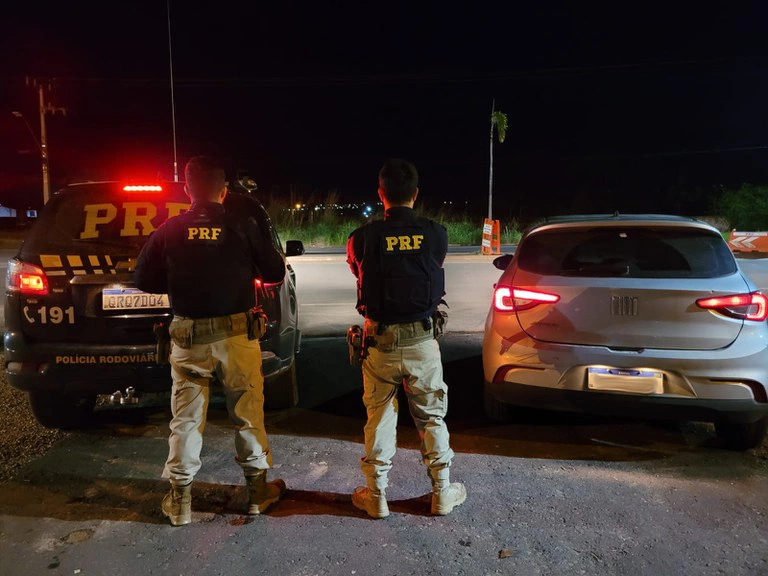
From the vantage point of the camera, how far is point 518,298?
3975 mm

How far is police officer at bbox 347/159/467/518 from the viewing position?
300 centimetres

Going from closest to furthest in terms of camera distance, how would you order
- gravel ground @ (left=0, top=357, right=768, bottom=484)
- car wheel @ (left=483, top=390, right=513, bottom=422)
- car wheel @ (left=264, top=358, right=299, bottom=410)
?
gravel ground @ (left=0, top=357, right=768, bottom=484), car wheel @ (left=483, top=390, right=513, bottom=422), car wheel @ (left=264, top=358, right=299, bottom=410)

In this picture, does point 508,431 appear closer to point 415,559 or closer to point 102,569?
point 415,559

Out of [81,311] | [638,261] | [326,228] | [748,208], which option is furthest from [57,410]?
[748,208]

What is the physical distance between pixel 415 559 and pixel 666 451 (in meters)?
2.12

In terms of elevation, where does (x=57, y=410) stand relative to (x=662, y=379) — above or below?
below

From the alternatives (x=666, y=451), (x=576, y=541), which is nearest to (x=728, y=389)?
(x=666, y=451)

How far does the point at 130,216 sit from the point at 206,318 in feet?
4.74

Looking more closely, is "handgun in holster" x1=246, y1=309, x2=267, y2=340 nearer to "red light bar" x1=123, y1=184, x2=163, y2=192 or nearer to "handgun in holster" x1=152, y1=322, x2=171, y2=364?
"handgun in holster" x1=152, y1=322, x2=171, y2=364

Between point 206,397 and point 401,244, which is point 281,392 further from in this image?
point 401,244

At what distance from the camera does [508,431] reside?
14.6 feet

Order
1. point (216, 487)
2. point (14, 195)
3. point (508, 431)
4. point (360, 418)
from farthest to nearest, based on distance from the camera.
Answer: point (14, 195)
point (360, 418)
point (508, 431)
point (216, 487)

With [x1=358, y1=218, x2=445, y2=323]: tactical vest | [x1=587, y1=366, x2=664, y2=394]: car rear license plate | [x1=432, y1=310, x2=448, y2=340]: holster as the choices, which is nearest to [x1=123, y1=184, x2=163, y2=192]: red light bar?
[x1=358, y1=218, x2=445, y2=323]: tactical vest

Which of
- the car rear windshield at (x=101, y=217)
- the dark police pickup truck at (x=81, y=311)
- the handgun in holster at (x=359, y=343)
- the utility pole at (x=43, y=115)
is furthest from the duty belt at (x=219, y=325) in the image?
the utility pole at (x=43, y=115)
